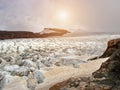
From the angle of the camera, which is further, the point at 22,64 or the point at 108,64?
the point at 22,64

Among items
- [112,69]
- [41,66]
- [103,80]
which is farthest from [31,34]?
[103,80]

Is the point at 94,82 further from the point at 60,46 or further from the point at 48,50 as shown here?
the point at 60,46

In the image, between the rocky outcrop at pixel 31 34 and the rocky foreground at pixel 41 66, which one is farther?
the rocky outcrop at pixel 31 34

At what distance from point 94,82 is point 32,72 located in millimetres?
2168

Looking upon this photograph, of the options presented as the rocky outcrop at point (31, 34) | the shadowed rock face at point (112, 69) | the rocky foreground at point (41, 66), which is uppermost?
the rocky outcrop at point (31, 34)

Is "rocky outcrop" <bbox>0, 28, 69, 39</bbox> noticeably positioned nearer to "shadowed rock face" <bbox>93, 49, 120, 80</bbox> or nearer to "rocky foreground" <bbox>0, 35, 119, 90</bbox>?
"rocky foreground" <bbox>0, 35, 119, 90</bbox>

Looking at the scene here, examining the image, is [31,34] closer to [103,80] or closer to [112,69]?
[112,69]

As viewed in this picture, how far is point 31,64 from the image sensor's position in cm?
636

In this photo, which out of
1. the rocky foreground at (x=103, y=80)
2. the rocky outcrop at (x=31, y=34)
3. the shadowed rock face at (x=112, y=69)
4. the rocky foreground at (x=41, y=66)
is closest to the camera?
the rocky foreground at (x=103, y=80)

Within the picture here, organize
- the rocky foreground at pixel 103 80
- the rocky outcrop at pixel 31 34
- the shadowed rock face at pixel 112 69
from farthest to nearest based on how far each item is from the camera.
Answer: the rocky outcrop at pixel 31 34
the shadowed rock face at pixel 112 69
the rocky foreground at pixel 103 80

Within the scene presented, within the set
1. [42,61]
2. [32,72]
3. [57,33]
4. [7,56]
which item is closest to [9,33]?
[57,33]

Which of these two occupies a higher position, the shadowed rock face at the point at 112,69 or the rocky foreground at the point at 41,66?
the shadowed rock face at the point at 112,69

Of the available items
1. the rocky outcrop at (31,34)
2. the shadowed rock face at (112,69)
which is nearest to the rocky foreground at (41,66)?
the shadowed rock face at (112,69)

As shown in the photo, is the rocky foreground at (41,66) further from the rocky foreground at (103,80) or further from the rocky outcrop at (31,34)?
the rocky outcrop at (31,34)
